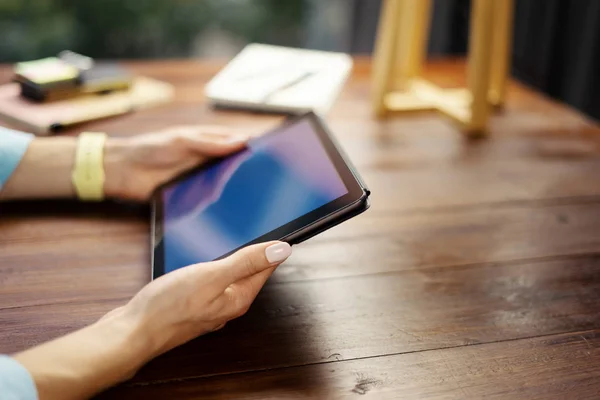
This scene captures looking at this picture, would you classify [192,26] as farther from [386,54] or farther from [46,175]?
[46,175]

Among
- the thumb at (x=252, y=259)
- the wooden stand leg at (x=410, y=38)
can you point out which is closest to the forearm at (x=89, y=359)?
the thumb at (x=252, y=259)

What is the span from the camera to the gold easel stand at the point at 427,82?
3.99 ft

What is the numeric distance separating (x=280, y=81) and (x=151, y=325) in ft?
2.64

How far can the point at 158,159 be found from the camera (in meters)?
0.98

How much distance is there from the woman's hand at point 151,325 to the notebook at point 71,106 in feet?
2.00

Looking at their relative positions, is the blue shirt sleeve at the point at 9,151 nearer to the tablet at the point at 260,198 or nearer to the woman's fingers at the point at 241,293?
the tablet at the point at 260,198

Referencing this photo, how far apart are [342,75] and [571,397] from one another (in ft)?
→ 2.92

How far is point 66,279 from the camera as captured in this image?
0.80m

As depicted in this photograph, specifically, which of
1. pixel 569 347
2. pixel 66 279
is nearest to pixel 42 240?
pixel 66 279

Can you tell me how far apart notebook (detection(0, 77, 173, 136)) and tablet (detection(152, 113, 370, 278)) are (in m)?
0.34

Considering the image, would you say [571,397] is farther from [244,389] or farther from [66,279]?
[66,279]

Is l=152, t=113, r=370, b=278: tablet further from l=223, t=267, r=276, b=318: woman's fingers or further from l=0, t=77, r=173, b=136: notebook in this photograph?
l=0, t=77, r=173, b=136: notebook

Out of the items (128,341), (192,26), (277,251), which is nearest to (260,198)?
(277,251)

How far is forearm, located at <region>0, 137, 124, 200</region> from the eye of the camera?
96 centimetres
